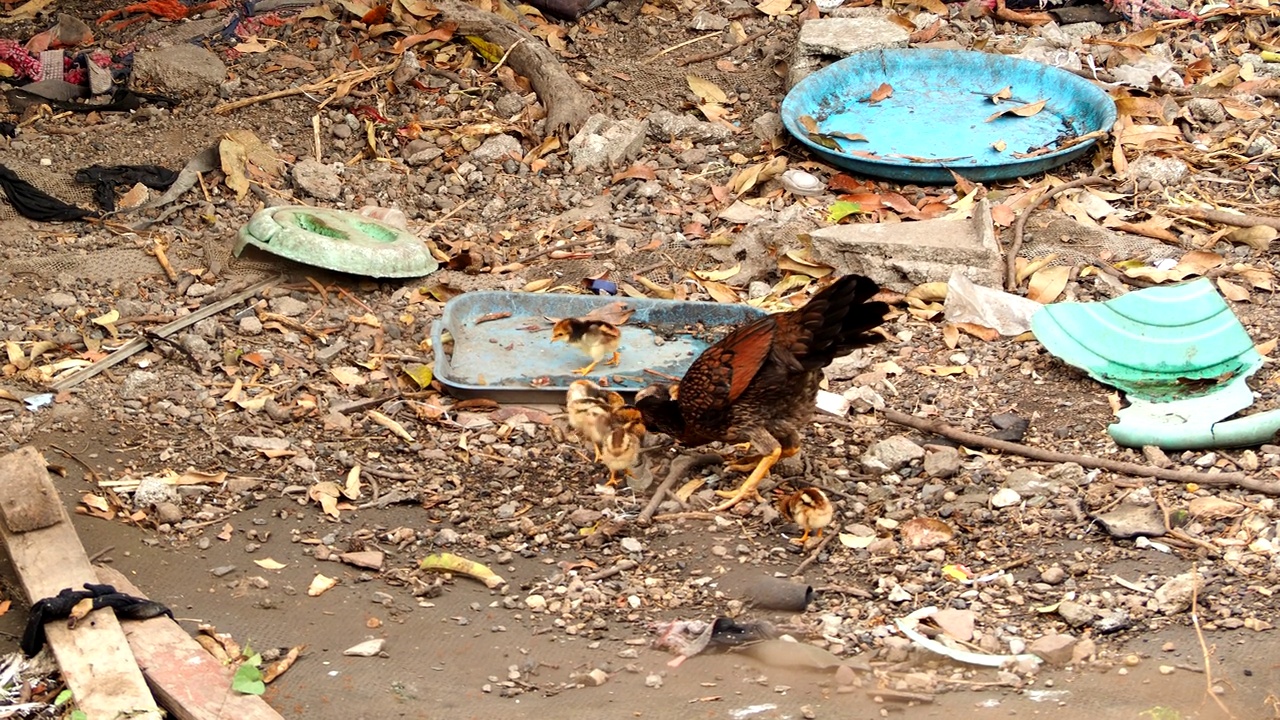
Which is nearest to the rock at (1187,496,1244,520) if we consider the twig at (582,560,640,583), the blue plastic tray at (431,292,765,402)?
the twig at (582,560,640,583)

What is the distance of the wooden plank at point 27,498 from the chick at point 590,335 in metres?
2.17

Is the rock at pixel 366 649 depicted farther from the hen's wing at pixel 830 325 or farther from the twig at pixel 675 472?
the hen's wing at pixel 830 325

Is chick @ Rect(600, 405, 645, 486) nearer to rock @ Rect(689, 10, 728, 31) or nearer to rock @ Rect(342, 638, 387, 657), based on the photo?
rock @ Rect(342, 638, 387, 657)

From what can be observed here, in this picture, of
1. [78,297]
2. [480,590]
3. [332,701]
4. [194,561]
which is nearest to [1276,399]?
[480,590]

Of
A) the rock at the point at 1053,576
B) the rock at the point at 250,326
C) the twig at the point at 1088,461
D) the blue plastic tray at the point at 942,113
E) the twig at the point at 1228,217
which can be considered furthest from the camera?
the blue plastic tray at the point at 942,113

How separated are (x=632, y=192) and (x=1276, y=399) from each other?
362cm

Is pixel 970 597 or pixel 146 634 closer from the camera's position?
pixel 146 634

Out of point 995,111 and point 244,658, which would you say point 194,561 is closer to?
point 244,658

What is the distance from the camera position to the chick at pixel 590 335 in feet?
18.1

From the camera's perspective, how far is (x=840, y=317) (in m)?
4.64

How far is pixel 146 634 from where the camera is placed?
383 centimetres

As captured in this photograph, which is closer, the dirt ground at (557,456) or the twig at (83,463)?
the dirt ground at (557,456)

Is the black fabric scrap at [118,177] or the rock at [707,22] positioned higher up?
the rock at [707,22]

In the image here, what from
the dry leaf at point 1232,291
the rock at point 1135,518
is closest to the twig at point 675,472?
the rock at point 1135,518
